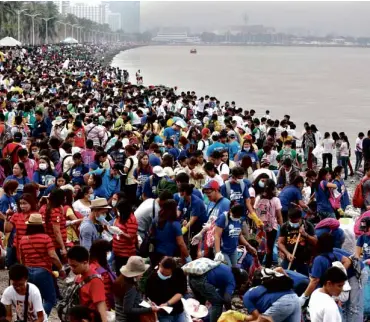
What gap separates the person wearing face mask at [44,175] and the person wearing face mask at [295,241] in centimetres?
384

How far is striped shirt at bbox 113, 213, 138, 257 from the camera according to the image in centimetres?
A: 780

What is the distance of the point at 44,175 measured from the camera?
10617 millimetres

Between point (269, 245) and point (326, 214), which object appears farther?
point (326, 214)

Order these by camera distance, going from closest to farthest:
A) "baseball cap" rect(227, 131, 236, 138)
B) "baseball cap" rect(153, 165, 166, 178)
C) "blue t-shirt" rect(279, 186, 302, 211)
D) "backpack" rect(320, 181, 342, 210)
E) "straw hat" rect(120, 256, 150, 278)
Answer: "straw hat" rect(120, 256, 150, 278), "blue t-shirt" rect(279, 186, 302, 211), "baseball cap" rect(153, 165, 166, 178), "backpack" rect(320, 181, 342, 210), "baseball cap" rect(227, 131, 236, 138)

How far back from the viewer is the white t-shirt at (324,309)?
224 inches

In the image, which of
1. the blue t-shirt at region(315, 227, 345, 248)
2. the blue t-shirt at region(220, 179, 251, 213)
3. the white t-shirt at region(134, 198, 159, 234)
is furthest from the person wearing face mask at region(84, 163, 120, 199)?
the blue t-shirt at region(315, 227, 345, 248)

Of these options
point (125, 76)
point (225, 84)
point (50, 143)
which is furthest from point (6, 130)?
point (225, 84)

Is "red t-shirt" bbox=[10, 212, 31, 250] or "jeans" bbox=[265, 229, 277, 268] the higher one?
"red t-shirt" bbox=[10, 212, 31, 250]

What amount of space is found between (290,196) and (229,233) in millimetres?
2312

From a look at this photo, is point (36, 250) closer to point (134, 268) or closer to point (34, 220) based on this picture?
point (34, 220)

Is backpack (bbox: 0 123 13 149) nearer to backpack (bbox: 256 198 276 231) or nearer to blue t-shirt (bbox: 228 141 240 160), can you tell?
blue t-shirt (bbox: 228 141 240 160)

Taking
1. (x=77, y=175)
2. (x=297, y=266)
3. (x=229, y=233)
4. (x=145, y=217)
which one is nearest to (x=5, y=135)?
(x=77, y=175)

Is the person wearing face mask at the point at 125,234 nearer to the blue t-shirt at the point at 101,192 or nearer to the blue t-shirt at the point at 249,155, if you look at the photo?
the blue t-shirt at the point at 101,192

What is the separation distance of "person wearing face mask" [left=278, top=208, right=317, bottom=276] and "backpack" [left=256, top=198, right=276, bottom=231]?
128 centimetres
